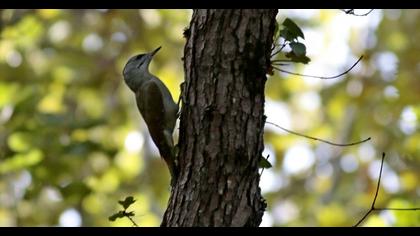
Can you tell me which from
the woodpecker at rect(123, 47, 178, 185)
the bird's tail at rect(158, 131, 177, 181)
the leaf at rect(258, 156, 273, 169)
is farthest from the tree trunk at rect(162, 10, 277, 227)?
the woodpecker at rect(123, 47, 178, 185)

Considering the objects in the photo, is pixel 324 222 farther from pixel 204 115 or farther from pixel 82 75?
pixel 204 115

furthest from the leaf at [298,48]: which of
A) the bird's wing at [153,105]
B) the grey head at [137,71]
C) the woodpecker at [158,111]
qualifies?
the grey head at [137,71]

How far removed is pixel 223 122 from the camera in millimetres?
3334

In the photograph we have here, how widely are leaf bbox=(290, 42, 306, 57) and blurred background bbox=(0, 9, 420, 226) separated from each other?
17.3 feet

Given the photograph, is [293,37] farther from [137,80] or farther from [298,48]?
[137,80]

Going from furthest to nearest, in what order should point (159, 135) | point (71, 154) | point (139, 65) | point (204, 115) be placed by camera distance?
point (71, 154) → point (139, 65) → point (159, 135) → point (204, 115)

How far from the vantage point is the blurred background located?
408 inches

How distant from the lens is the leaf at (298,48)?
12.0ft

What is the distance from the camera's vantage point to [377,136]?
12.0 meters

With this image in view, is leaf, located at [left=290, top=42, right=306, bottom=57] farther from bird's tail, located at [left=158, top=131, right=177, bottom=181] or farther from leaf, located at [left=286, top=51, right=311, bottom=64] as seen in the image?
bird's tail, located at [left=158, top=131, right=177, bottom=181]

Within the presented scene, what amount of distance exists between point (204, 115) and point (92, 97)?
9.26 meters

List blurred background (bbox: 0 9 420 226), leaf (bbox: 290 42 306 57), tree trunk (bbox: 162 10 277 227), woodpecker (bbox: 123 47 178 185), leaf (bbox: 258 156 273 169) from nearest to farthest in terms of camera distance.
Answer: tree trunk (bbox: 162 10 277 227) → leaf (bbox: 258 156 273 169) → leaf (bbox: 290 42 306 57) → woodpecker (bbox: 123 47 178 185) → blurred background (bbox: 0 9 420 226)

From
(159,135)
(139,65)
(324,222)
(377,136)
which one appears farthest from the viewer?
(377,136)
